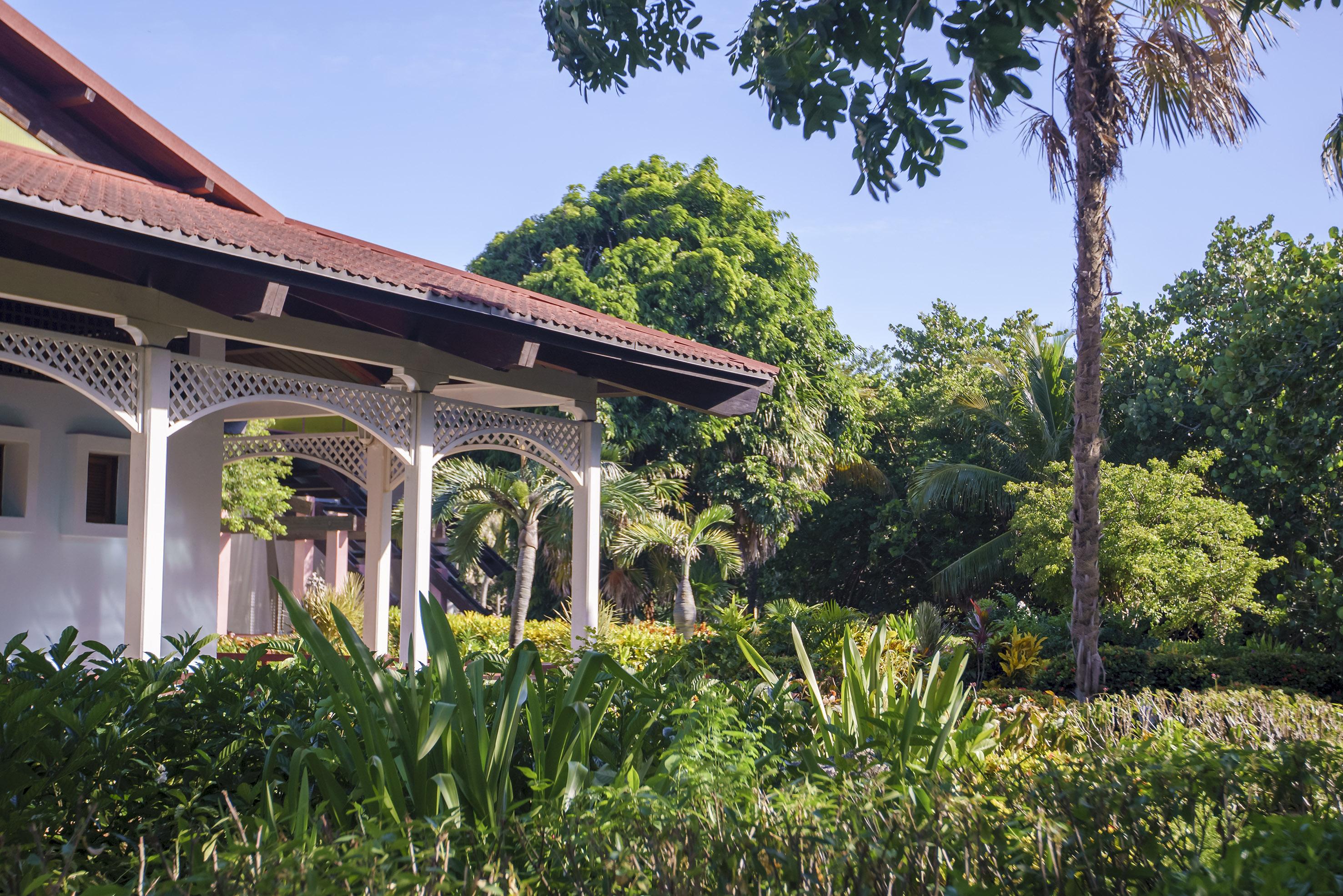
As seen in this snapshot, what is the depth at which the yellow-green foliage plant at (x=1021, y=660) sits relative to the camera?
11.8m

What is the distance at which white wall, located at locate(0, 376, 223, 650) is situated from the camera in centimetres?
822

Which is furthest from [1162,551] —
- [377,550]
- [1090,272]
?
[377,550]

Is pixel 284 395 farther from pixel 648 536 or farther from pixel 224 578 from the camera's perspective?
pixel 224 578

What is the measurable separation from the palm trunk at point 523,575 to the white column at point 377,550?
5429 millimetres

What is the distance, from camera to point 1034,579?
58.4ft

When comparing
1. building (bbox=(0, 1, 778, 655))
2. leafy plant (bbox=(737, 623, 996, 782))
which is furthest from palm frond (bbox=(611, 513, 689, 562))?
leafy plant (bbox=(737, 623, 996, 782))

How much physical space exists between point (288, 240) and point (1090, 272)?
24.0 ft

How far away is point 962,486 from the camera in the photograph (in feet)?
72.1

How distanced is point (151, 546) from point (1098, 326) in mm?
8316

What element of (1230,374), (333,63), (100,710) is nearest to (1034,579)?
(1230,374)

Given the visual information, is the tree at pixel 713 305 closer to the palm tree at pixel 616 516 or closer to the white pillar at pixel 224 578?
the palm tree at pixel 616 516

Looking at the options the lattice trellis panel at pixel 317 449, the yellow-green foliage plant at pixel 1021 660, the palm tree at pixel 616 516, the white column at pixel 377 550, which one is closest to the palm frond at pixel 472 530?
the palm tree at pixel 616 516

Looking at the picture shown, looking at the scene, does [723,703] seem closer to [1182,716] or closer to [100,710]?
[100,710]

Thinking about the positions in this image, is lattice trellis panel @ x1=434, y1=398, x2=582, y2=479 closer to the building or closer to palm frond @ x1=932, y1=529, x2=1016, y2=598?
the building
